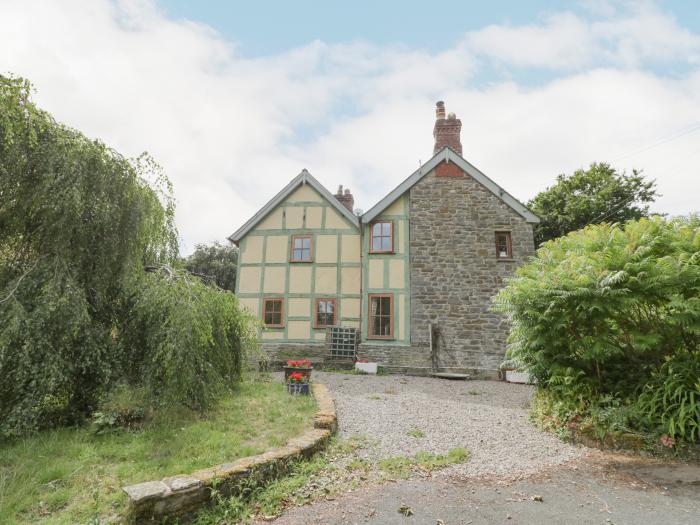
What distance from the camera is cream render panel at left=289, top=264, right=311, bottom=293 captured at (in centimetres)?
1452

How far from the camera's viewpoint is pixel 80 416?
5422 millimetres

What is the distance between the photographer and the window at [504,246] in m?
13.8

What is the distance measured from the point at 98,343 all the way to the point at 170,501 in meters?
2.86

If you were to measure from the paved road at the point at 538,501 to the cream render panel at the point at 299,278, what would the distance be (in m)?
10.4

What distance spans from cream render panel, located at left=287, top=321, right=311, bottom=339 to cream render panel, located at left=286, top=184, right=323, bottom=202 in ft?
15.2

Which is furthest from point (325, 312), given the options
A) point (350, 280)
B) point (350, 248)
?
point (350, 248)

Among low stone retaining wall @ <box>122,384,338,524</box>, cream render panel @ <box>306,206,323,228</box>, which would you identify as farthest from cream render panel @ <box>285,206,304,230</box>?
low stone retaining wall @ <box>122,384,338,524</box>

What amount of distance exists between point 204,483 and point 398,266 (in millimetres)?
10944

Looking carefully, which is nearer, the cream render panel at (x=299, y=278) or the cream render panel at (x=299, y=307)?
the cream render panel at (x=299, y=307)

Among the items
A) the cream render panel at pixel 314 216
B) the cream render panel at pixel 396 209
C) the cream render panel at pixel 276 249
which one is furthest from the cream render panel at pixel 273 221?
the cream render panel at pixel 396 209

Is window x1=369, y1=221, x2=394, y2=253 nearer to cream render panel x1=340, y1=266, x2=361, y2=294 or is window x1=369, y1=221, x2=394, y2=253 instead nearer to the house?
the house

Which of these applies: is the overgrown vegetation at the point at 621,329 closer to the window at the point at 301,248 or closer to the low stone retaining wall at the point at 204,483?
the low stone retaining wall at the point at 204,483

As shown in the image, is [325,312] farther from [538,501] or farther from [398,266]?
[538,501]

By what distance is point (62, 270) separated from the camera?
5.29 m
